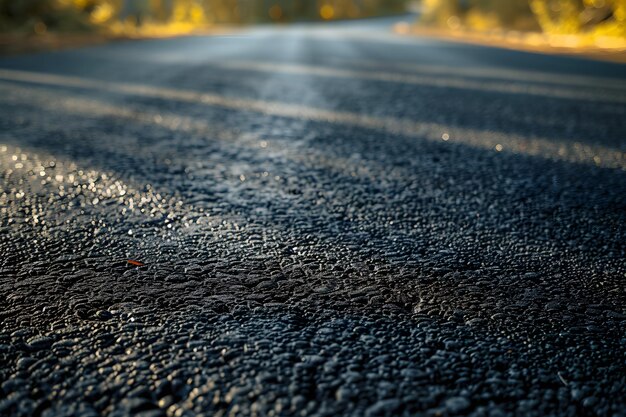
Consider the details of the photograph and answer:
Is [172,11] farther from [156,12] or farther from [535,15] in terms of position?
[535,15]

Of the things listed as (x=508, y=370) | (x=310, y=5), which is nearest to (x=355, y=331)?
(x=508, y=370)

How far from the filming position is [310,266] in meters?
1.81

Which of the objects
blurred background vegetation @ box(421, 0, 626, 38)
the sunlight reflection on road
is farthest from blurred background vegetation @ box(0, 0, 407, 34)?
blurred background vegetation @ box(421, 0, 626, 38)

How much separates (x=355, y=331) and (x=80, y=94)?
459cm

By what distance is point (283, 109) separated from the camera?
15.8 ft

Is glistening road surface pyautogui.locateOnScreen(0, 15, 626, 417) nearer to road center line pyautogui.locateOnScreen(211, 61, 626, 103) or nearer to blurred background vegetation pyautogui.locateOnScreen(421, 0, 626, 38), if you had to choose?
road center line pyautogui.locateOnScreen(211, 61, 626, 103)

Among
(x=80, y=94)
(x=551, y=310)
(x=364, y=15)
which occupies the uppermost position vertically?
(x=364, y=15)

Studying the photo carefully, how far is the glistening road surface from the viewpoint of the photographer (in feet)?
3.94

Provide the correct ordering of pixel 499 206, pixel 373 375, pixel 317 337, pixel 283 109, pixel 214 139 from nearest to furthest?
pixel 373 375
pixel 317 337
pixel 499 206
pixel 214 139
pixel 283 109

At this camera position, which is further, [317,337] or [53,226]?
[53,226]

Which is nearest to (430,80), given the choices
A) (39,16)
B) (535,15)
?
(39,16)

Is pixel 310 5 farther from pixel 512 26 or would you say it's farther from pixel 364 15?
pixel 512 26

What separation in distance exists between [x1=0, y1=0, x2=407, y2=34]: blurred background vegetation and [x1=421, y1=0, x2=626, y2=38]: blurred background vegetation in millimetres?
12279

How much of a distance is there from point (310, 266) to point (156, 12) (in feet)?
92.0
